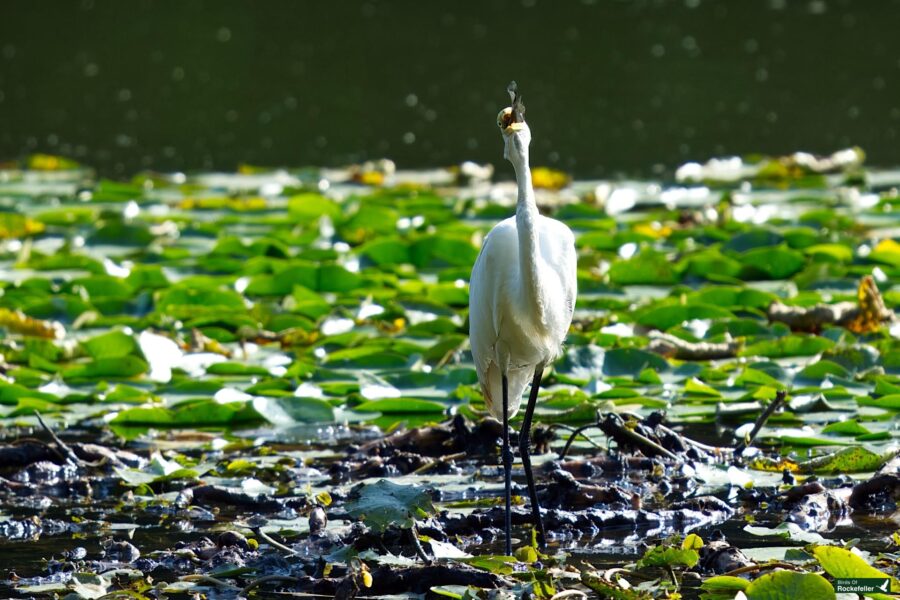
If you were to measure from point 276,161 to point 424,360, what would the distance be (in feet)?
25.6

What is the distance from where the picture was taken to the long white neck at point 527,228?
4113mm

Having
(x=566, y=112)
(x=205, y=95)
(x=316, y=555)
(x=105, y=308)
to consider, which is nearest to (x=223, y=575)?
(x=316, y=555)

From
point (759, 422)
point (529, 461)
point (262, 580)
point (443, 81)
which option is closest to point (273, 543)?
point (262, 580)

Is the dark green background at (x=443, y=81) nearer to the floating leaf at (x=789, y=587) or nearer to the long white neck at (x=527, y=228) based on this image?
the long white neck at (x=527, y=228)

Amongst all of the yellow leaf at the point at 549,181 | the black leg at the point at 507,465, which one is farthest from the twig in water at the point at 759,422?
the yellow leaf at the point at 549,181

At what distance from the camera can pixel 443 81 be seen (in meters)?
17.4

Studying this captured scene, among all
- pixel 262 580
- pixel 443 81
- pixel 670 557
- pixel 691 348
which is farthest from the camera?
pixel 443 81

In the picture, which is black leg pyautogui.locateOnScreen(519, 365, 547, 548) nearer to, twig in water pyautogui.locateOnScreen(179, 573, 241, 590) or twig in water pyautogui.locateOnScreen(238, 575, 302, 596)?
twig in water pyautogui.locateOnScreen(238, 575, 302, 596)

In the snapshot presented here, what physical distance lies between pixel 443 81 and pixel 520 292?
43.8 ft

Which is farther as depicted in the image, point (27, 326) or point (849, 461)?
point (27, 326)

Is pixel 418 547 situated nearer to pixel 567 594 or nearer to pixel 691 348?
pixel 567 594

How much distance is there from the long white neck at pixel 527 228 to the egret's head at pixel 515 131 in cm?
2

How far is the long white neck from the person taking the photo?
162 inches

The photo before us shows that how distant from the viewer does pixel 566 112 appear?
50.2 ft
